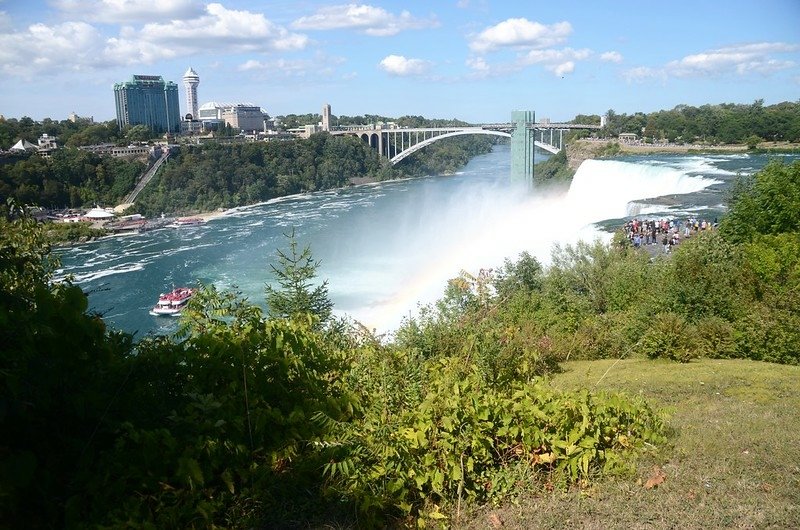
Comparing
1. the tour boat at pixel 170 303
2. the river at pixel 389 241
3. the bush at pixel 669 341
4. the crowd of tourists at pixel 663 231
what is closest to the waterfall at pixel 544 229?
the river at pixel 389 241

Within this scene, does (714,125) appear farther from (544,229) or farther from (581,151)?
(544,229)

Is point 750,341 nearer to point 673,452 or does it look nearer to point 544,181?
point 673,452

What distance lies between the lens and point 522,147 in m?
28.0

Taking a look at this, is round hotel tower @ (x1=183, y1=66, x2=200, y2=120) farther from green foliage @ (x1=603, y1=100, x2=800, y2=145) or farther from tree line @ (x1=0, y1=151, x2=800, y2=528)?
tree line @ (x1=0, y1=151, x2=800, y2=528)

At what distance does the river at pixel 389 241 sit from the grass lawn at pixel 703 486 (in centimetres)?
702

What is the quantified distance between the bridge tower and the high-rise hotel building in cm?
2655

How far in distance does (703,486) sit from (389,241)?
17.0 metres

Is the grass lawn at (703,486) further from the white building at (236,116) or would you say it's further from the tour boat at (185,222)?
the white building at (236,116)

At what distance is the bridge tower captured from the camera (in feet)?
90.5

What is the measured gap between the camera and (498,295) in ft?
24.5

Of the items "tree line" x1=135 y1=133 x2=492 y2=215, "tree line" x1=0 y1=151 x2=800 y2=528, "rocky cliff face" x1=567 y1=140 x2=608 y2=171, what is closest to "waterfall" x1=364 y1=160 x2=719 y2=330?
"rocky cliff face" x1=567 y1=140 x2=608 y2=171

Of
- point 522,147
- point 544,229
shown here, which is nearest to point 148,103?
point 522,147

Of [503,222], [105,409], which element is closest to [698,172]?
[503,222]

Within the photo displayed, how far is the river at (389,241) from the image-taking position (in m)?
12.7
